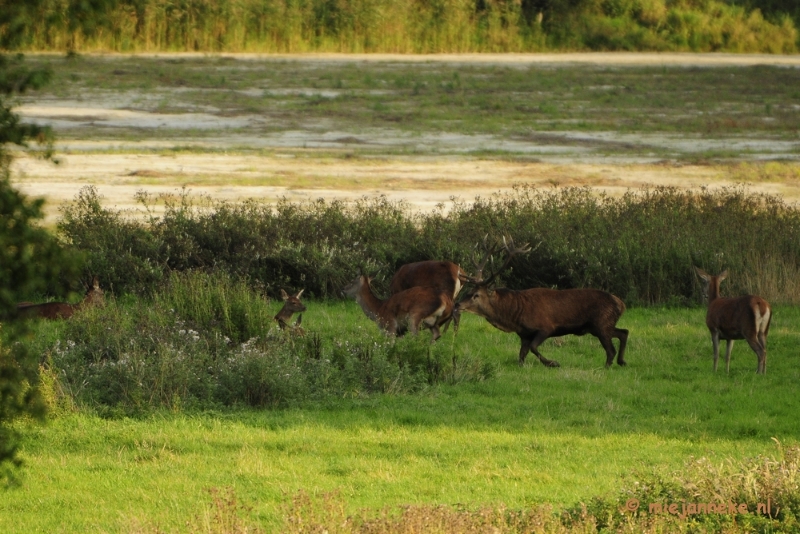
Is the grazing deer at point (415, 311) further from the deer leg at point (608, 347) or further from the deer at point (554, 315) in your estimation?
the deer leg at point (608, 347)

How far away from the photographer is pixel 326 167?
2802cm

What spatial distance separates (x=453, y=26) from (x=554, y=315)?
135ft

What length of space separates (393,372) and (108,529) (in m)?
4.47

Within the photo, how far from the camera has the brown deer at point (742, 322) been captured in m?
12.9

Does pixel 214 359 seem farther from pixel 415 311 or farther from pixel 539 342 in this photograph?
pixel 539 342

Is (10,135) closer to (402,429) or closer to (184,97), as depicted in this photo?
(402,429)

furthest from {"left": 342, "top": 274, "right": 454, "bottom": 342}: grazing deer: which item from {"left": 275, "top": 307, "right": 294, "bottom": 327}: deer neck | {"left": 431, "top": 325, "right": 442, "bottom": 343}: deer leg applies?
{"left": 275, "top": 307, "right": 294, "bottom": 327}: deer neck

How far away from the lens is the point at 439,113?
3688cm

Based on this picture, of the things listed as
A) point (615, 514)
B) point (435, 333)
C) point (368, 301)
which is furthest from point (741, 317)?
point (615, 514)

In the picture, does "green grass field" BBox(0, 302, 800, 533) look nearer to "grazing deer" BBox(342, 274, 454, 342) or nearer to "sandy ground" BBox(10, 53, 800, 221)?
"grazing deer" BBox(342, 274, 454, 342)

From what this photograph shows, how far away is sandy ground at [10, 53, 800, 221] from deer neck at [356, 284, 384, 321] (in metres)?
8.33

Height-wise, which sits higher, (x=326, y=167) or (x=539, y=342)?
(x=539, y=342)

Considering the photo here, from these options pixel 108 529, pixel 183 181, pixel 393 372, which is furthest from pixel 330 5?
pixel 108 529

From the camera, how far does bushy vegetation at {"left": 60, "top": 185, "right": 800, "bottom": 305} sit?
17469mm
